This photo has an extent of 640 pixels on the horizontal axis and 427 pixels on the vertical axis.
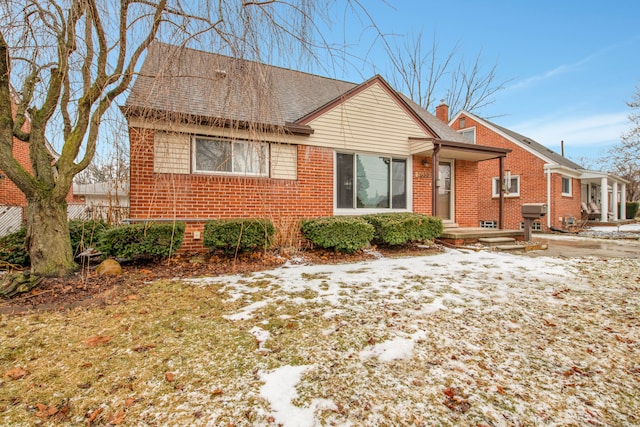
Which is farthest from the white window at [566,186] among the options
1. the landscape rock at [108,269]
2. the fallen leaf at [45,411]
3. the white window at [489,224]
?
the fallen leaf at [45,411]

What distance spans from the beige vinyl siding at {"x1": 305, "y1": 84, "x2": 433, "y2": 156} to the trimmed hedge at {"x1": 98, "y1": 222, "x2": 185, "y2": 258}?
12.5 feet

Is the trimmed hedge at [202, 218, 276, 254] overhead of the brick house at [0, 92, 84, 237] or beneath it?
beneath

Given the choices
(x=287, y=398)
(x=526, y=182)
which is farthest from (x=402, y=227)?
(x=526, y=182)

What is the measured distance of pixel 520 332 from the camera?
8.94 feet

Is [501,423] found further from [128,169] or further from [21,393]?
[128,169]

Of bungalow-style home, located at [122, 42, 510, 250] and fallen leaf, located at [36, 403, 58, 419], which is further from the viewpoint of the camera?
bungalow-style home, located at [122, 42, 510, 250]

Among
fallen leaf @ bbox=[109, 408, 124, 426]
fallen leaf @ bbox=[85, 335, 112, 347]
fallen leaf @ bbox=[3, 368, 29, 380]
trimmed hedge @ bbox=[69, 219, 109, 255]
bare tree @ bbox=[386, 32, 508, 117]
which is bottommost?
fallen leaf @ bbox=[109, 408, 124, 426]

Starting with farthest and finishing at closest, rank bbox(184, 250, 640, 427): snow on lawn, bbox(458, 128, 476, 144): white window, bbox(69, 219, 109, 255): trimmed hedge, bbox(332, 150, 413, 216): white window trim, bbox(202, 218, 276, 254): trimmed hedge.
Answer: bbox(458, 128, 476, 144): white window
bbox(332, 150, 413, 216): white window trim
bbox(202, 218, 276, 254): trimmed hedge
bbox(69, 219, 109, 255): trimmed hedge
bbox(184, 250, 640, 427): snow on lawn

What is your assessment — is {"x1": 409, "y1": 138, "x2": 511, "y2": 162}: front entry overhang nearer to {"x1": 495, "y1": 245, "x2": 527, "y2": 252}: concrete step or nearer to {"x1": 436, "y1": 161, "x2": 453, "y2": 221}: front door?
{"x1": 436, "y1": 161, "x2": 453, "y2": 221}: front door

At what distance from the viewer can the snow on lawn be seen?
173cm

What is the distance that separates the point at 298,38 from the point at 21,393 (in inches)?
146

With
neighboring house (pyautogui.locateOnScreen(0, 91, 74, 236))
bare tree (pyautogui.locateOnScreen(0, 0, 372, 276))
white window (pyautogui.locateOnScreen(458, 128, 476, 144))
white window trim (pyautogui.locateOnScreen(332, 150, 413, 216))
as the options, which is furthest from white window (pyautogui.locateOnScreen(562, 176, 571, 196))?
neighboring house (pyautogui.locateOnScreen(0, 91, 74, 236))

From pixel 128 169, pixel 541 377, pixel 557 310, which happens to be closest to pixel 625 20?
pixel 557 310

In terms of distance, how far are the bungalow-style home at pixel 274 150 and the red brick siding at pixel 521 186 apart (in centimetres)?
585
